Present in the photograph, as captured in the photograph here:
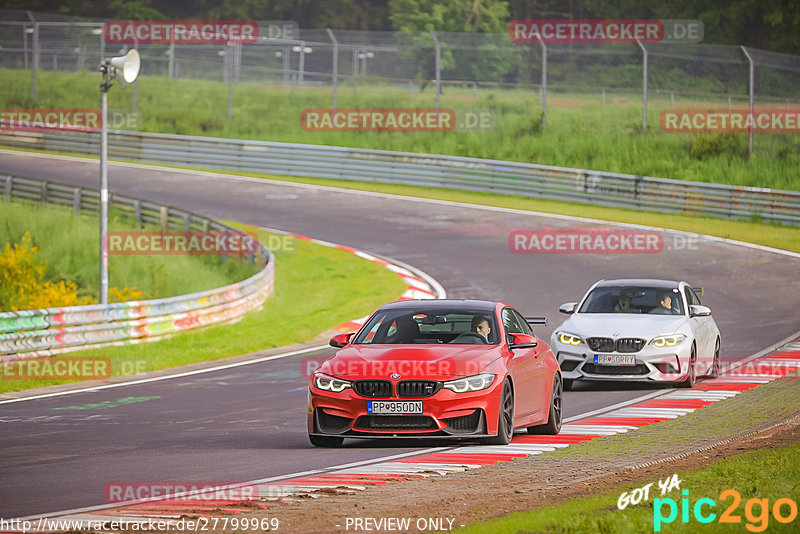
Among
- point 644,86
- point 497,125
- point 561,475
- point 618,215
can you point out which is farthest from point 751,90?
point 561,475

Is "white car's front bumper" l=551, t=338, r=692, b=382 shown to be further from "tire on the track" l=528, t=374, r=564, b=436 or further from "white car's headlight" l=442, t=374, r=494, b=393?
"white car's headlight" l=442, t=374, r=494, b=393

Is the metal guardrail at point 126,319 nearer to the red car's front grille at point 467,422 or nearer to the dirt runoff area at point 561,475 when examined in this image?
the red car's front grille at point 467,422

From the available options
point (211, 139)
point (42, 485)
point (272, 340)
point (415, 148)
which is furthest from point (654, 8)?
point (42, 485)

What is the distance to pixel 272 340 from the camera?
70.7 ft

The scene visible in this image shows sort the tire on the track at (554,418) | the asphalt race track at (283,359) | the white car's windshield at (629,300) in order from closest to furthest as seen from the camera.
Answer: the asphalt race track at (283,359) < the tire on the track at (554,418) < the white car's windshield at (629,300)

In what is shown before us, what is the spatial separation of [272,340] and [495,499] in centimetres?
1384

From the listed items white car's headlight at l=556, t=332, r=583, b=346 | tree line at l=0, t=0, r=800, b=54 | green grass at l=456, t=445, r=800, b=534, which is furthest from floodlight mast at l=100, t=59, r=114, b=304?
tree line at l=0, t=0, r=800, b=54

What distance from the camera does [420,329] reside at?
39.8ft

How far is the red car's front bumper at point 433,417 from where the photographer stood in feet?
35.0

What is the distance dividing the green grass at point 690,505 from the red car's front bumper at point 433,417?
77.6 inches

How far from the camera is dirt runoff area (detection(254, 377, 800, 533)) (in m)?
7.60

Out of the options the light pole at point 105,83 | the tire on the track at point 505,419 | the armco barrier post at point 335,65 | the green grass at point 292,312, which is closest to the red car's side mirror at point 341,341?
the tire on the track at point 505,419

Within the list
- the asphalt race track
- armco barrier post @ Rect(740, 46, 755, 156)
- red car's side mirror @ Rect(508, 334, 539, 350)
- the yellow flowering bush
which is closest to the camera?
the asphalt race track

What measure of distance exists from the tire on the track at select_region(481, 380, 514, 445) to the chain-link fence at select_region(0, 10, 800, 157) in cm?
2779
